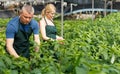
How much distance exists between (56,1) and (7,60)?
28.3 metres

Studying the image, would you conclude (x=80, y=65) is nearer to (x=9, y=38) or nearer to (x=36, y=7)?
(x=9, y=38)

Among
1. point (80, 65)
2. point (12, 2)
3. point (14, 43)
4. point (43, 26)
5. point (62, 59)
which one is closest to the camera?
point (80, 65)

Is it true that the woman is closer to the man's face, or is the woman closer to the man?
the man

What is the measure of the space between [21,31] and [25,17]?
1.19 ft

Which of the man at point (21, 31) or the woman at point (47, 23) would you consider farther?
the woman at point (47, 23)

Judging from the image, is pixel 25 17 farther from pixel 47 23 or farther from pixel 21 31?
pixel 47 23

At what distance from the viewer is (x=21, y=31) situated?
5043 millimetres

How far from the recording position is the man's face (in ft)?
15.3

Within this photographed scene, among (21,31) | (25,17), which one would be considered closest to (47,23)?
(21,31)

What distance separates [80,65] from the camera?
319cm

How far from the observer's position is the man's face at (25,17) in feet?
15.3

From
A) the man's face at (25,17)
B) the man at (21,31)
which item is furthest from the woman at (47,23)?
the man's face at (25,17)

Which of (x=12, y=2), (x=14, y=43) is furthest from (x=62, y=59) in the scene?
(x=12, y=2)

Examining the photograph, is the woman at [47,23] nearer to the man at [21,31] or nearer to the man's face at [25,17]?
the man at [21,31]
